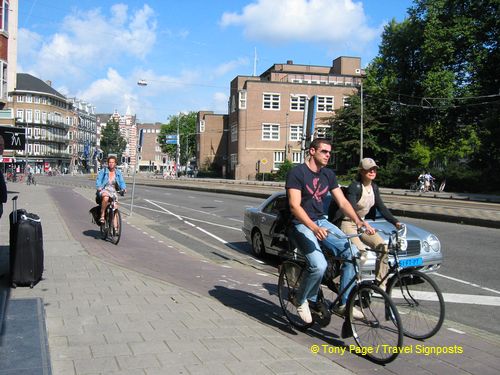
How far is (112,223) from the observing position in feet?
34.3

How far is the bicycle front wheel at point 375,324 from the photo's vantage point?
4.07 m

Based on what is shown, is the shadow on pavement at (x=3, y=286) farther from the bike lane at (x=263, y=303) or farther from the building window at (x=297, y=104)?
the building window at (x=297, y=104)

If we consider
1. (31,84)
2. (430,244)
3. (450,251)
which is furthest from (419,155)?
(31,84)

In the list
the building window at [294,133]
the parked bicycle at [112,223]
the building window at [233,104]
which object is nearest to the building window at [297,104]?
the building window at [294,133]

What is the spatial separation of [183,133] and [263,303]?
11349 cm

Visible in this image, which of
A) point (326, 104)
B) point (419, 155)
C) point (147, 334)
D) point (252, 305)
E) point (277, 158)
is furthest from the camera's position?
point (326, 104)

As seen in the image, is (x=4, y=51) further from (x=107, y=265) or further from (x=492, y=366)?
(x=492, y=366)

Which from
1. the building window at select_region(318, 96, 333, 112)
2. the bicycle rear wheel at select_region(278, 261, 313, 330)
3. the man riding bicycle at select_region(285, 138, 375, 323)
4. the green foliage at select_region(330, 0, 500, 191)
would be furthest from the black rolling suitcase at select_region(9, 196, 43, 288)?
the building window at select_region(318, 96, 333, 112)

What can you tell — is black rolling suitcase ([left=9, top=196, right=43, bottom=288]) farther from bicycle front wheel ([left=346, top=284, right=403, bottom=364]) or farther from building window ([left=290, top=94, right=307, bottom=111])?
building window ([left=290, top=94, right=307, bottom=111])

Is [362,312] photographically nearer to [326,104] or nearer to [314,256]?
[314,256]

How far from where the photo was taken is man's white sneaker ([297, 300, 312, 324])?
474cm

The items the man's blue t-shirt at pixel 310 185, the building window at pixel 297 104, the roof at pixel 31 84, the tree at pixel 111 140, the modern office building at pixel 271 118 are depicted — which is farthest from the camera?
the tree at pixel 111 140

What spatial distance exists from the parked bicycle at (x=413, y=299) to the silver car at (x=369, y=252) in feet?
0.64

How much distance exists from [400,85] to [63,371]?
4933 centimetres
